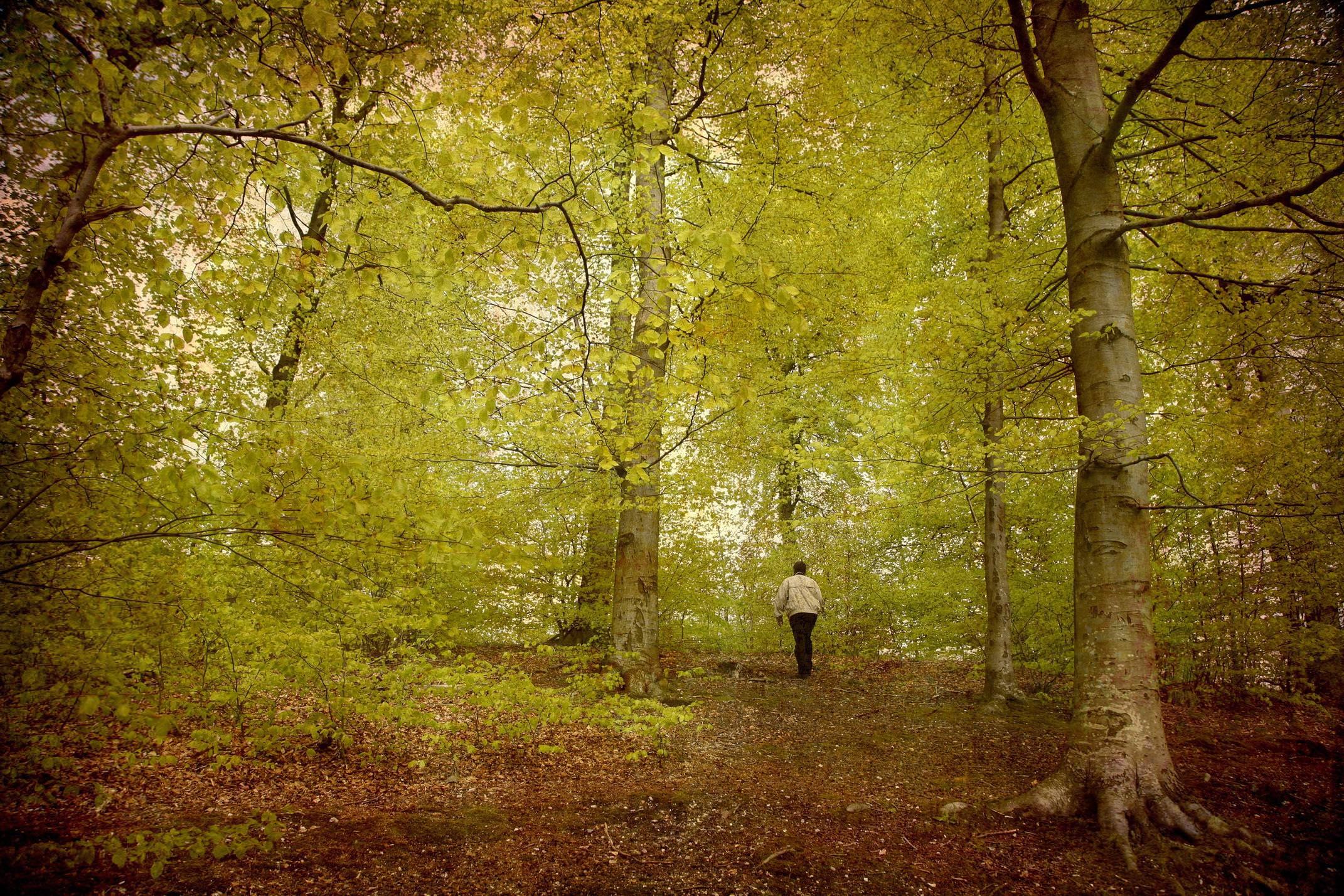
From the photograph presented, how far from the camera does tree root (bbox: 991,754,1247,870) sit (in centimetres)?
346

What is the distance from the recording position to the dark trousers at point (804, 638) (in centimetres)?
927

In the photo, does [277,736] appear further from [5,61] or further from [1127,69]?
[1127,69]

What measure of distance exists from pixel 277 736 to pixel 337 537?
7.09 feet

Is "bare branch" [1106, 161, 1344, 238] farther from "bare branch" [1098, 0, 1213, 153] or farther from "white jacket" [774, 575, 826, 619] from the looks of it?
"white jacket" [774, 575, 826, 619]

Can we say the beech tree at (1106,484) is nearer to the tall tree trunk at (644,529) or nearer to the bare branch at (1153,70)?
the bare branch at (1153,70)

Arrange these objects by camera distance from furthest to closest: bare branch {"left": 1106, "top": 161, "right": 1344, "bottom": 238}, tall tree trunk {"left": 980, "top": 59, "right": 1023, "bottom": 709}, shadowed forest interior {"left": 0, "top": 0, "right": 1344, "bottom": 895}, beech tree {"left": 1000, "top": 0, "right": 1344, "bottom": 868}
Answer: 1. tall tree trunk {"left": 980, "top": 59, "right": 1023, "bottom": 709}
2. beech tree {"left": 1000, "top": 0, "right": 1344, "bottom": 868}
3. bare branch {"left": 1106, "top": 161, "right": 1344, "bottom": 238}
4. shadowed forest interior {"left": 0, "top": 0, "right": 1344, "bottom": 895}

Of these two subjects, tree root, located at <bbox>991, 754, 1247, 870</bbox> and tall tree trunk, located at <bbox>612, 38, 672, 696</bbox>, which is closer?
tree root, located at <bbox>991, 754, 1247, 870</bbox>

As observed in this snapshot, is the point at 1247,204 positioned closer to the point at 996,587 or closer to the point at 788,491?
the point at 996,587

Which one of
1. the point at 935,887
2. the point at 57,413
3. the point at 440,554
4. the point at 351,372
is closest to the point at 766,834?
the point at 935,887

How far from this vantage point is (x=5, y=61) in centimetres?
236

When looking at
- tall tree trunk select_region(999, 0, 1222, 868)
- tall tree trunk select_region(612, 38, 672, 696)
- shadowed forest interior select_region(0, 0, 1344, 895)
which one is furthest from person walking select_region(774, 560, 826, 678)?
tall tree trunk select_region(999, 0, 1222, 868)

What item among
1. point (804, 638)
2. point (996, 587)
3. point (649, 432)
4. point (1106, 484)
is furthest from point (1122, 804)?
point (804, 638)

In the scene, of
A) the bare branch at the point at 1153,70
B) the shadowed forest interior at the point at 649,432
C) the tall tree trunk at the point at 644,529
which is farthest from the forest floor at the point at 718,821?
the bare branch at the point at 1153,70

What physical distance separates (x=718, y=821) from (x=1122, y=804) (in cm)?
247
